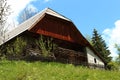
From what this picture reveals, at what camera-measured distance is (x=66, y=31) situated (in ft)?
132

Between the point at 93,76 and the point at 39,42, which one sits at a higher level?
the point at 39,42

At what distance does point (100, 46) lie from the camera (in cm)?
5378

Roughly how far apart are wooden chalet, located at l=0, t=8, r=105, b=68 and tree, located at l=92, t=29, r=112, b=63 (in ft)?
29.1

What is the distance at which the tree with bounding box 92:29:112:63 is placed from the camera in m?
52.9

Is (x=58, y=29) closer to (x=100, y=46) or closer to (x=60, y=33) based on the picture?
(x=60, y=33)

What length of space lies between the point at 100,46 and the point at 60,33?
16197mm

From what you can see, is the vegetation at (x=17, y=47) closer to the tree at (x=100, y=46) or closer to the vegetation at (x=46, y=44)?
the vegetation at (x=46, y=44)

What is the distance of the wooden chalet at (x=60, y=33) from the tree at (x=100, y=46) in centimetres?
887

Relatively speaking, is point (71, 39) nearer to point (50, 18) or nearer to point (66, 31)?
point (66, 31)

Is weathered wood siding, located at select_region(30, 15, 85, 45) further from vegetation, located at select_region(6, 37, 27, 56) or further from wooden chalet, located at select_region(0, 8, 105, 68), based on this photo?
vegetation, located at select_region(6, 37, 27, 56)

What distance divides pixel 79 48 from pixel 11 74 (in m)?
28.0

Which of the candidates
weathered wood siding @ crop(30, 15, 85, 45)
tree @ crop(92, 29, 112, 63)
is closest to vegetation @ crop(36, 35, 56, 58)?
weathered wood siding @ crop(30, 15, 85, 45)

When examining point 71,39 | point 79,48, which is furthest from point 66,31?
point 79,48

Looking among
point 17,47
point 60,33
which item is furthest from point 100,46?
point 17,47
